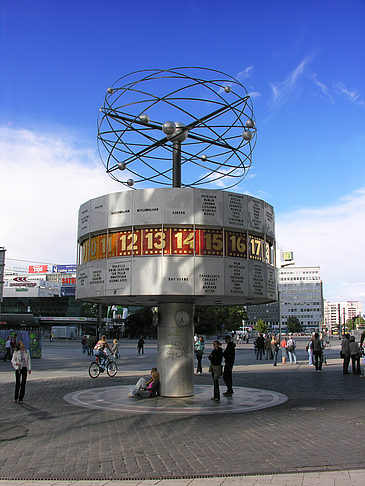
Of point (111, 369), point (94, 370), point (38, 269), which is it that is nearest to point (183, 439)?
point (94, 370)

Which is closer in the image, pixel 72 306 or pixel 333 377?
pixel 333 377

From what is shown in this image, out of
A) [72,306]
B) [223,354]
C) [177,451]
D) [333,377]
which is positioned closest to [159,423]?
[177,451]

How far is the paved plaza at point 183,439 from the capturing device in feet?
22.8

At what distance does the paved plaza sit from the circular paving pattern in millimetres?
31

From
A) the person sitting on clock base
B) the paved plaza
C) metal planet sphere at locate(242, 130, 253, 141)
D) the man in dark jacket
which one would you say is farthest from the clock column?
metal planet sphere at locate(242, 130, 253, 141)

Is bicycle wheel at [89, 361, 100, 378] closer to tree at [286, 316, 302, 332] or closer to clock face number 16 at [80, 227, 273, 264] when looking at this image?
clock face number 16 at [80, 227, 273, 264]

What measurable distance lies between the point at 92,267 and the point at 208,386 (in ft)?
22.5

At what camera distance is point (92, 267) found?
14.9 meters

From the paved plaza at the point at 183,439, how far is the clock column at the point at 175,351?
71cm

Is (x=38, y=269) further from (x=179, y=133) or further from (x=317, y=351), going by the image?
(x=179, y=133)

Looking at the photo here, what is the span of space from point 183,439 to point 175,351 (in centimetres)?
543

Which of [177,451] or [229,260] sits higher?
[229,260]

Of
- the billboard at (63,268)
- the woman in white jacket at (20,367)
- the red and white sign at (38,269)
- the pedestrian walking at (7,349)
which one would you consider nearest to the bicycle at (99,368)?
the woman in white jacket at (20,367)

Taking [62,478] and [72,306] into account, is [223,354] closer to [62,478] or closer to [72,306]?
[62,478]
